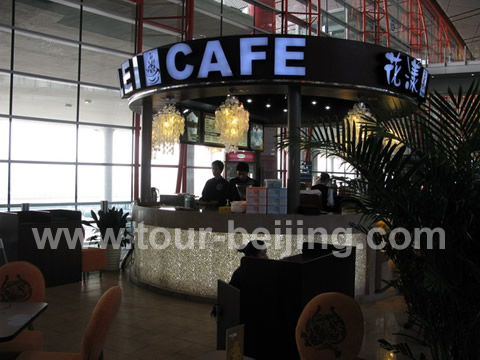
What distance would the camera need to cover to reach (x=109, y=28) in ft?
36.2

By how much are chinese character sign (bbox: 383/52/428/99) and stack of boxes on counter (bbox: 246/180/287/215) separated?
7.06 ft

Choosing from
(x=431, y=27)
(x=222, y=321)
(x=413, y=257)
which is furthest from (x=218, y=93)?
(x=431, y=27)

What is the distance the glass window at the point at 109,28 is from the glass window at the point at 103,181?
9.89 feet

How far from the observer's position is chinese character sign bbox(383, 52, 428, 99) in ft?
20.1

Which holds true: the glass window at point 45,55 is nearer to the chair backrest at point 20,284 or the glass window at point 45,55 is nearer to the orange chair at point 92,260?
the orange chair at point 92,260

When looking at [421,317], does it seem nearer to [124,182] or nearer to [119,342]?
[119,342]

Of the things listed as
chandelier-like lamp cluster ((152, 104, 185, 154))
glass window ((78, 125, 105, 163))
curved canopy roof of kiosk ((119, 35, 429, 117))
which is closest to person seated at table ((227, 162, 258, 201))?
curved canopy roof of kiosk ((119, 35, 429, 117))

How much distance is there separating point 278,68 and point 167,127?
102 inches

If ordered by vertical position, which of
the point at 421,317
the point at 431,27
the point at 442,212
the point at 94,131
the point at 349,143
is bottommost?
the point at 421,317

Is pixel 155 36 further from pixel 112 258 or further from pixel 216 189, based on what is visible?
pixel 112 258

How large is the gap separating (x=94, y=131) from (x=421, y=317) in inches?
371

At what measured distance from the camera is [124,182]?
37.3 ft

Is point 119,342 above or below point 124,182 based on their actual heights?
below

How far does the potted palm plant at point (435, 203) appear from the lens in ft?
7.96
